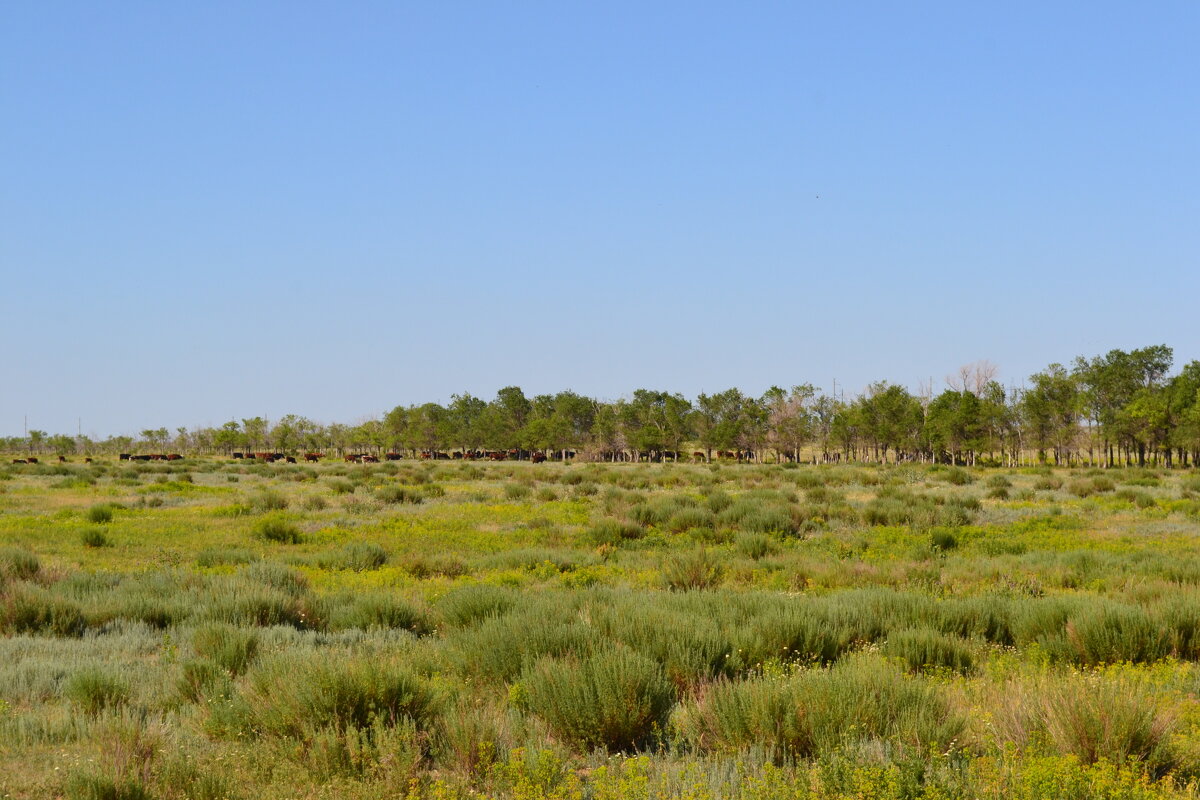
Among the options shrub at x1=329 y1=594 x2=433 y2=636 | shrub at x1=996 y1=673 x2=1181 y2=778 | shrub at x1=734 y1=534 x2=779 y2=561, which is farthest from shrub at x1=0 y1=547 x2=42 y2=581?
shrub at x1=996 y1=673 x2=1181 y2=778

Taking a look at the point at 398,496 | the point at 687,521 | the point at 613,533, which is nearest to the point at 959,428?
the point at 398,496

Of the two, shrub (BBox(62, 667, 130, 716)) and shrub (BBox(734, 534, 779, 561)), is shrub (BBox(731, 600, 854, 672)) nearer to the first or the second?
shrub (BBox(62, 667, 130, 716))

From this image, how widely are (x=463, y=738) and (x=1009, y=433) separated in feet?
254

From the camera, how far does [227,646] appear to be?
328 inches

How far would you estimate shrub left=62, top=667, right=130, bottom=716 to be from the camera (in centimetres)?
691

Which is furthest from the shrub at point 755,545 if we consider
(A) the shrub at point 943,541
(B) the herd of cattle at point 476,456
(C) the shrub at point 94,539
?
(B) the herd of cattle at point 476,456

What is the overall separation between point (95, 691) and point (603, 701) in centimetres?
441

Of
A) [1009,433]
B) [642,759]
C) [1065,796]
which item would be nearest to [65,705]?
[642,759]

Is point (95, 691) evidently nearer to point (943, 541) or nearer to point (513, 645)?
point (513, 645)

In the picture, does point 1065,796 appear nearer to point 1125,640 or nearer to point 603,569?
point 1125,640

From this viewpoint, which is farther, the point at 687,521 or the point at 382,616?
the point at 687,521

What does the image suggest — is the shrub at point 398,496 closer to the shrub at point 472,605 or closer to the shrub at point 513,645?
the shrub at point 472,605

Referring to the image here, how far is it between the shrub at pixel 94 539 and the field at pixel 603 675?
1.30m

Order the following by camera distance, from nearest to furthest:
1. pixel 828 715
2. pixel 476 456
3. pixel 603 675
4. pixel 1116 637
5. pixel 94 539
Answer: pixel 828 715, pixel 603 675, pixel 1116 637, pixel 94 539, pixel 476 456
